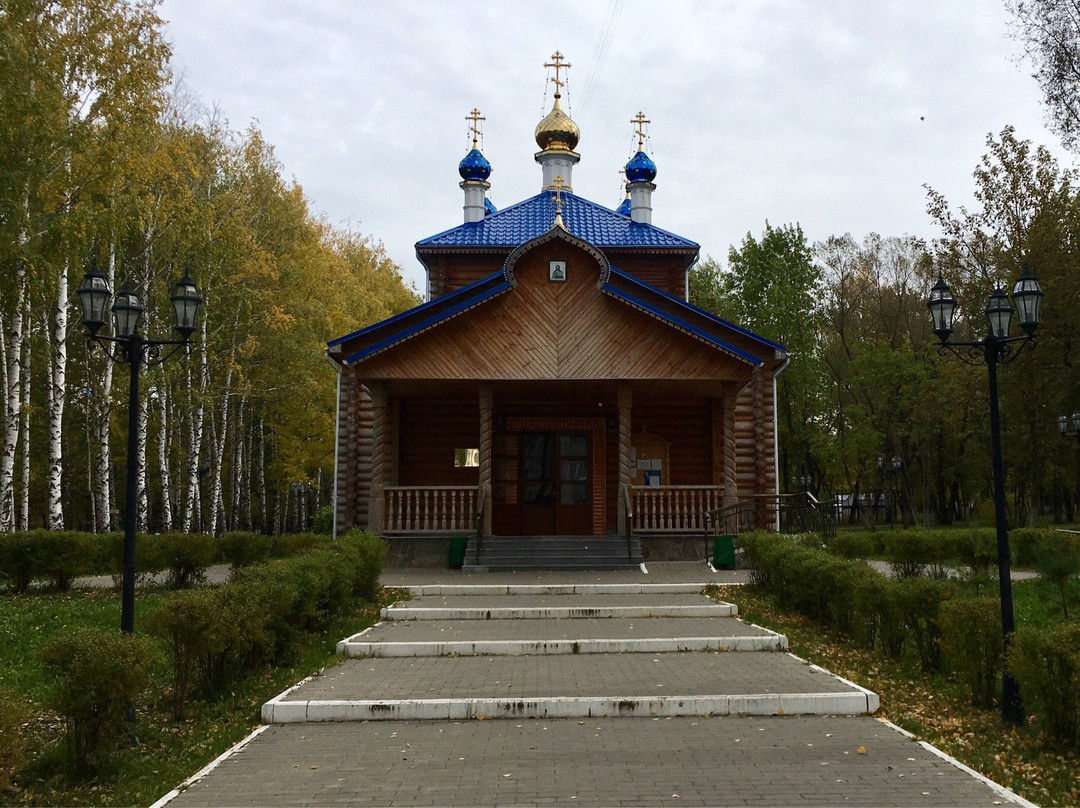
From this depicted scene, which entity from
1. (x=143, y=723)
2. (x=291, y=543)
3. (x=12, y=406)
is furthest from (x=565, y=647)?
(x=12, y=406)

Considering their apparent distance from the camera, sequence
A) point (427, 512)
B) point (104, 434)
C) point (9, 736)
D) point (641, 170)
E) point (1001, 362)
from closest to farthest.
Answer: point (9, 736) < point (1001, 362) < point (427, 512) < point (104, 434) < point (641, 170)

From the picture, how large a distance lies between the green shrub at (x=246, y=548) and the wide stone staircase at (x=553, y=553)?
11.6ft

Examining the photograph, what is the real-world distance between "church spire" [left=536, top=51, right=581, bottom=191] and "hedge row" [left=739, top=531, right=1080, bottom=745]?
16617 millimetres

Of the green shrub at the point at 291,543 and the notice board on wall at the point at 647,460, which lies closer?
the green shrub at the point at 291,543

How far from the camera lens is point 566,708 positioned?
23.5 feet

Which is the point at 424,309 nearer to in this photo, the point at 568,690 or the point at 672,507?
the point at 672,507

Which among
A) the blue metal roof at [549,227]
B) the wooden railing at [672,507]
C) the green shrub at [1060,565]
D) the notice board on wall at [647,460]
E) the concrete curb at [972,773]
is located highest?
the blue metal roof at [549,227]

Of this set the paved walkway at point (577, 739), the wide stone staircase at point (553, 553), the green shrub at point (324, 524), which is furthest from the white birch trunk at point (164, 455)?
the paved walkway at point (577, 739)

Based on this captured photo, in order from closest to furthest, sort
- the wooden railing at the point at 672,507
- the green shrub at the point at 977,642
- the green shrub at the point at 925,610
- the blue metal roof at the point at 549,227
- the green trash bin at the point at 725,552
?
the green shrub at the point at 977,642, the green shrub at the point at 925,610, the green trash bin at the point at 725,552, the wooden railing at the point at 672,507, the blue metal roof at the point at 549,227

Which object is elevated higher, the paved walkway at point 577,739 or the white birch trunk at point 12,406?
the white birch trunk at point 12,406

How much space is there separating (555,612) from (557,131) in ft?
60.0

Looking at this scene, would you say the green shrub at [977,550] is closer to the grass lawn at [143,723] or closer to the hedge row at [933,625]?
the hedge row at [933,625]

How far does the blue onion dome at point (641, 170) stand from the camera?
26219 millimetres

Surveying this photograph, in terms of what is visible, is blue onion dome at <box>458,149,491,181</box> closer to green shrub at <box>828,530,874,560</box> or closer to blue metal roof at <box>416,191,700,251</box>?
blue metal roof at <box>416,191,700,251</box>
